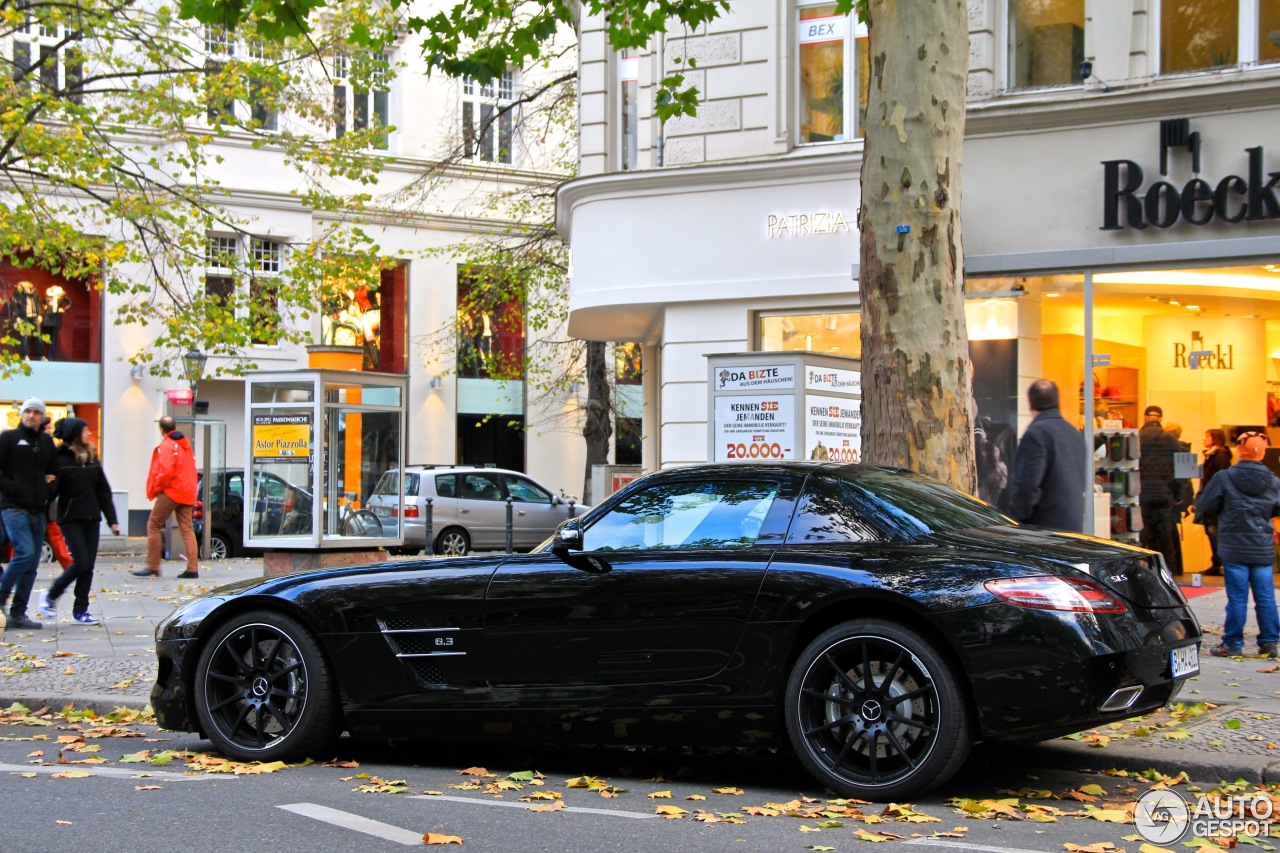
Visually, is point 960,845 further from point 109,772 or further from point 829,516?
point 109,772

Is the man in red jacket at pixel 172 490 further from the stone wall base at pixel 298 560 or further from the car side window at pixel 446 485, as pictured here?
the car side window at pixel 446 485

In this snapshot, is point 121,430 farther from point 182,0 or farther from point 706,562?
point 706,562

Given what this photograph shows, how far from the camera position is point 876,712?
585 centimetres

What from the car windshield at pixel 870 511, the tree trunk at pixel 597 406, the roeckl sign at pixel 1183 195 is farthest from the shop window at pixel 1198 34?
the tree trunk at pixel 597 406

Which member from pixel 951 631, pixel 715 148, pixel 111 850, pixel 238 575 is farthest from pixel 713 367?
pixel 111 850

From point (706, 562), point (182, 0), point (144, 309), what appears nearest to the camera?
point (706, 562)

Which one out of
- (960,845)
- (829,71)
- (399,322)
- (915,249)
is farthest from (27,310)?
(960,845)

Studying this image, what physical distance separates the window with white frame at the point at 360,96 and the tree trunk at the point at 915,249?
1389 cm

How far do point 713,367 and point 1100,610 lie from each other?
8.78 meters

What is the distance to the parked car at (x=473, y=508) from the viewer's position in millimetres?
23812

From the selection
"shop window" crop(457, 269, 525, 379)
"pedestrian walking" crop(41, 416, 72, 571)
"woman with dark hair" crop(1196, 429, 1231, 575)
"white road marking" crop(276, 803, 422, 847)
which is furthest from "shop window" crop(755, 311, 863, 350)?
"shop window" crop(457, 269, 525, 379)

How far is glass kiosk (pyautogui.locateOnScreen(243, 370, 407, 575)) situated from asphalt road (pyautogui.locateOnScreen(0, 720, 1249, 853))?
26.0 ft

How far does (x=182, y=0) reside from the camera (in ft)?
35.5

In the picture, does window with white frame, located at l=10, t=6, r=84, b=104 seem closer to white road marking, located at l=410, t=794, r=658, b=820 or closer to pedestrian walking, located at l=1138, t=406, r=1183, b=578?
pedestrian walking, located at l=1138, t=406, r=1183, b=578
